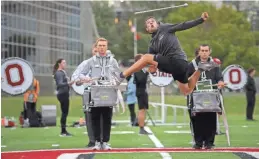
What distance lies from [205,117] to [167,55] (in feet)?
4.91

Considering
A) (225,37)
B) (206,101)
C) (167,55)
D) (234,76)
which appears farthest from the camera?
(225,37)

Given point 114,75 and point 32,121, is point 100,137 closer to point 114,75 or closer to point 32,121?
point 114,75

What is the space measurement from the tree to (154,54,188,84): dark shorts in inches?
218

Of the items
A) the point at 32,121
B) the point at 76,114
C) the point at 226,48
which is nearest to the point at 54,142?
the point at 32,121

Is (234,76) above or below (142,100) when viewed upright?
above

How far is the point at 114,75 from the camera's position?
9.02m

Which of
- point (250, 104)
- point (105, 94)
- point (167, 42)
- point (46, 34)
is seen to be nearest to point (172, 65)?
point (167, 42)

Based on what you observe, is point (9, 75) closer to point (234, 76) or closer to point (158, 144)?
point (158, 144)

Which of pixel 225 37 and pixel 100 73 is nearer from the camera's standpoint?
pixel 100 73

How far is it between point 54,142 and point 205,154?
3.77 metres

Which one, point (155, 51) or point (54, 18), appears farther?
point (54, 18)

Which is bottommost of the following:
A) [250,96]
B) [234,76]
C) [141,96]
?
[250,96]

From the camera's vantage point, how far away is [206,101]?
30.6ft

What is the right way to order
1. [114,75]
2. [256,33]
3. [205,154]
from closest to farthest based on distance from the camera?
[205,154], [114,75], [256,33]
